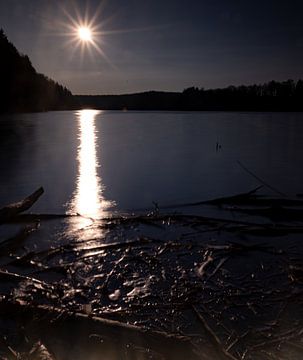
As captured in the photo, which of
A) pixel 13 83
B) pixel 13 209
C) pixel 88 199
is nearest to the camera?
pixel 13 209

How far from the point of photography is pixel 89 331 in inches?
191

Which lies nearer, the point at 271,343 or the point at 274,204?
the point at 271,343

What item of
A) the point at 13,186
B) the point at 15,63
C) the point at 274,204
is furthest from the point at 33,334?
the point at 15,63

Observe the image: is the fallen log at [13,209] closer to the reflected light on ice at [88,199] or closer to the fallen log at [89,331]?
the reflected light on ice at [88,199]

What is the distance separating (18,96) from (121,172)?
10040 cm

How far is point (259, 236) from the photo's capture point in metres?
8.70

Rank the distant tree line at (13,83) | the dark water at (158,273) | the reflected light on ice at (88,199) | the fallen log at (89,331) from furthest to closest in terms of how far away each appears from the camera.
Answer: the distant tree line at (13,83)
the reflected light on ice at (88,199)
the dark water at (158,273)
the fallen log at (89,331)

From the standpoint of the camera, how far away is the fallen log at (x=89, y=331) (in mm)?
4551

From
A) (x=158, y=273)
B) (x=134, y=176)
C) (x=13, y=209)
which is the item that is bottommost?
(x=158, y=273)

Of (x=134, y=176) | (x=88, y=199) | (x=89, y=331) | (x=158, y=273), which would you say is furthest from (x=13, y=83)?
(x=89, y=331)

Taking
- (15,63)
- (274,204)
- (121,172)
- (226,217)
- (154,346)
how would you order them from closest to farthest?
(154,346) → (226,217) → (274,204) → (121,172) → (15,63)

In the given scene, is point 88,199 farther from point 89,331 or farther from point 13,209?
point 89,331

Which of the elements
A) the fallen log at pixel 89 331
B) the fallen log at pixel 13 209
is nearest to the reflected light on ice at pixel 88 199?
the fallen log at pixel 13 209

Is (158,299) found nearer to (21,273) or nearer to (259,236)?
(21,273)
